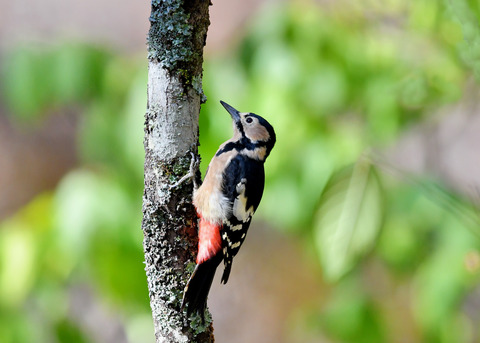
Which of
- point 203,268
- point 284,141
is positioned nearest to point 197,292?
point 203,268

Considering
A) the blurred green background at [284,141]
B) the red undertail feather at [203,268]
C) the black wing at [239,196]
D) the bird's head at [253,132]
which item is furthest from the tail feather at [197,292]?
the blurred green background at [284,141]

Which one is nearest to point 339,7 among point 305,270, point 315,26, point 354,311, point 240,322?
point 315,26

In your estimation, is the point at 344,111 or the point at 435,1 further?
the point at 344,111

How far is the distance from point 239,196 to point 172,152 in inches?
17.3

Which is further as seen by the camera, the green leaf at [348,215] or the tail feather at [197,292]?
the green leaf at [348,215]

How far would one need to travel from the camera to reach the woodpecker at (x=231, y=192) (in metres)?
1.45

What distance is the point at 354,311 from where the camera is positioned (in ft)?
8.28

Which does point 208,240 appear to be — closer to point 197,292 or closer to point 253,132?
point 197,292

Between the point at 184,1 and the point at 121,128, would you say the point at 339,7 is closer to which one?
the point at 121,128

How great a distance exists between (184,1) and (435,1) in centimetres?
121

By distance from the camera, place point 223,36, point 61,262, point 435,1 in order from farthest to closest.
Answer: point 223,36 < point 61,262 < point 435,1

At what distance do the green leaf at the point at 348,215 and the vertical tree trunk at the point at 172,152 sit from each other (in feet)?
1.26

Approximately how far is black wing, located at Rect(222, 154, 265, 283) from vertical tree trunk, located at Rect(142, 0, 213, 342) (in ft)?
1.05

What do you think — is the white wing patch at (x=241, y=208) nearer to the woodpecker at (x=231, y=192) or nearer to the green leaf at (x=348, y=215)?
the woodpecker at (x=231, y=192)
